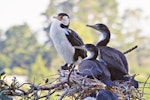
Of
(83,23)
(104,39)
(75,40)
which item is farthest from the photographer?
(83,23)

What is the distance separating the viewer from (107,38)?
257 cm

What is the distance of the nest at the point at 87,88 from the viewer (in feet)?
6.67

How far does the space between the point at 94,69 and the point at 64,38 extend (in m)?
1.16

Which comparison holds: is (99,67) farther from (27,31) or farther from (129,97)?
(27,31)

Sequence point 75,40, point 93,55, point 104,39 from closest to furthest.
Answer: point 93,55 < point 104,39 < point 75,40

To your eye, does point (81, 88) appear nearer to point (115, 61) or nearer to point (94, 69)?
point (94, 69)

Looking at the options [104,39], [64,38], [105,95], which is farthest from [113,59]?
[64,38]

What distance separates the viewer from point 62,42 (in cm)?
338

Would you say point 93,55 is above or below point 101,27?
below

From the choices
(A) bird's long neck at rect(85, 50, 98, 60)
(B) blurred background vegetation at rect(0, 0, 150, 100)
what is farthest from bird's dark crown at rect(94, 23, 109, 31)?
(B) blurred background vegetation at rect(0, 0, 150, 100)

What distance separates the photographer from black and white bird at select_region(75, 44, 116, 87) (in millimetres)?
2152

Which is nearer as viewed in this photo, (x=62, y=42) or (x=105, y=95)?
(x=105, y=95)

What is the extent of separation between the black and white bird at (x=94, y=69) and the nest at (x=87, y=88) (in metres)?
0.03

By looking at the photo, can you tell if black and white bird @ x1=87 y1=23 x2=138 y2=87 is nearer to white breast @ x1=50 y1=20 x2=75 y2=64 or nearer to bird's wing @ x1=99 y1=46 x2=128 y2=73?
bird's wing @ x1=99 y1=46 x2=128 y2=73
